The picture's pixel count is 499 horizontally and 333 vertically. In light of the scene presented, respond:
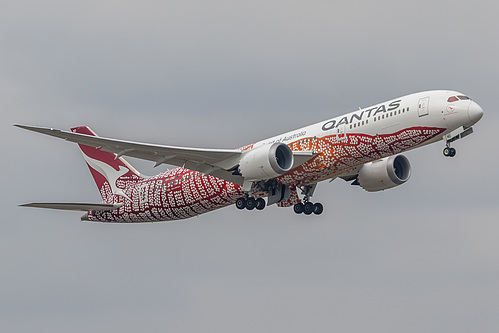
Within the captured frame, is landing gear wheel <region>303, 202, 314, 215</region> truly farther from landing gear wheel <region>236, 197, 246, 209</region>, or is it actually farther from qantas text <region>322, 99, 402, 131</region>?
qantas text <region>322, 99, 402, 131</region>

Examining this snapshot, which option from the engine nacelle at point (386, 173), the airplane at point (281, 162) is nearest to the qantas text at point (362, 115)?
the airplane at point (281, 162)

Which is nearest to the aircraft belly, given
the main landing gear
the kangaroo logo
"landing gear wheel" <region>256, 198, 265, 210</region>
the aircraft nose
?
the main landing gear

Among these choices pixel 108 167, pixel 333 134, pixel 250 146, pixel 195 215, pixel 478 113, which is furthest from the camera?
pixel 108 167

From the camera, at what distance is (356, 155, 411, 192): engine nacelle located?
189ft

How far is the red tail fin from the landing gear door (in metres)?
20.8

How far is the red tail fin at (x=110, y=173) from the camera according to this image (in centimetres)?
6219

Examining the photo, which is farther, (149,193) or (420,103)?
(149,193)

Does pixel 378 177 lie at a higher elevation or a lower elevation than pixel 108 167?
lower

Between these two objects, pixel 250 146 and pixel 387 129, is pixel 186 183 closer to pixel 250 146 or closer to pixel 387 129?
pixel 250 146

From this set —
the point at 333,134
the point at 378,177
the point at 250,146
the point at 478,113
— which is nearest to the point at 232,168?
the point at 250,146

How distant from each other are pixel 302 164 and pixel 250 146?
377 centimetres

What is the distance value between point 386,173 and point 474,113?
Answer: 10624 millimetres

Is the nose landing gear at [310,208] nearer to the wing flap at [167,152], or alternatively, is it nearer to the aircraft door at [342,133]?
the wing flap at [167,152]

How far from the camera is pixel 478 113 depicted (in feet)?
158
